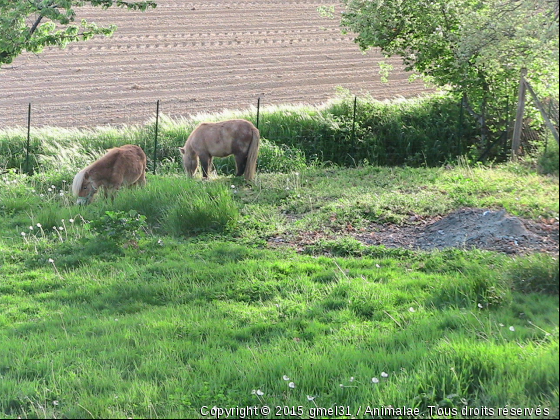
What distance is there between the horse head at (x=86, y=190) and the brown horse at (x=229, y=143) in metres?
2.83

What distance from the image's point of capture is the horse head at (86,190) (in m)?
13.2

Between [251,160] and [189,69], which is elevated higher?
[189,69]

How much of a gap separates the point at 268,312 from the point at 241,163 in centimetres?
Result: 733

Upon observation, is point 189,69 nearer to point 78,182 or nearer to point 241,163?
point 241,163

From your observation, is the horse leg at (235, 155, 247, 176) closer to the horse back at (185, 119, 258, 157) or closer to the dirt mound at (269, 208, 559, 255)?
the horse back at (185, 119, 258, 157)

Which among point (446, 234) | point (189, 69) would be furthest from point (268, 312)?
point (189, 69)

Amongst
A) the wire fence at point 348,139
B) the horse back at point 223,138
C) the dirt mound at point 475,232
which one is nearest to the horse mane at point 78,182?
the horse back at point 223,138

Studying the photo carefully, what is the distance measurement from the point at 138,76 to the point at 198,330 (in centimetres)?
2563

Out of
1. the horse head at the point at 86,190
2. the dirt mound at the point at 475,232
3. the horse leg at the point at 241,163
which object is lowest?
the horse head at the point at 86,190

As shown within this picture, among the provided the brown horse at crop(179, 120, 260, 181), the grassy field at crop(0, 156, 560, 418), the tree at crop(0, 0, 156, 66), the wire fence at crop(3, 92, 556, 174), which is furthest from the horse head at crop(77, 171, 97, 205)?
the wire fence at crop(3, 92, 556, 174)

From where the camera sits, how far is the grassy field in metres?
5.59

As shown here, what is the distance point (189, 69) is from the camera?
107 feet

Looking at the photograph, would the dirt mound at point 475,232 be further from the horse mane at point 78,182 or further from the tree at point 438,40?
the horse mane at point 78,182

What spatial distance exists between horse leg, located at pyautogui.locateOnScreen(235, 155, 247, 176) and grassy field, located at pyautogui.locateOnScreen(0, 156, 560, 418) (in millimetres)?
2039
